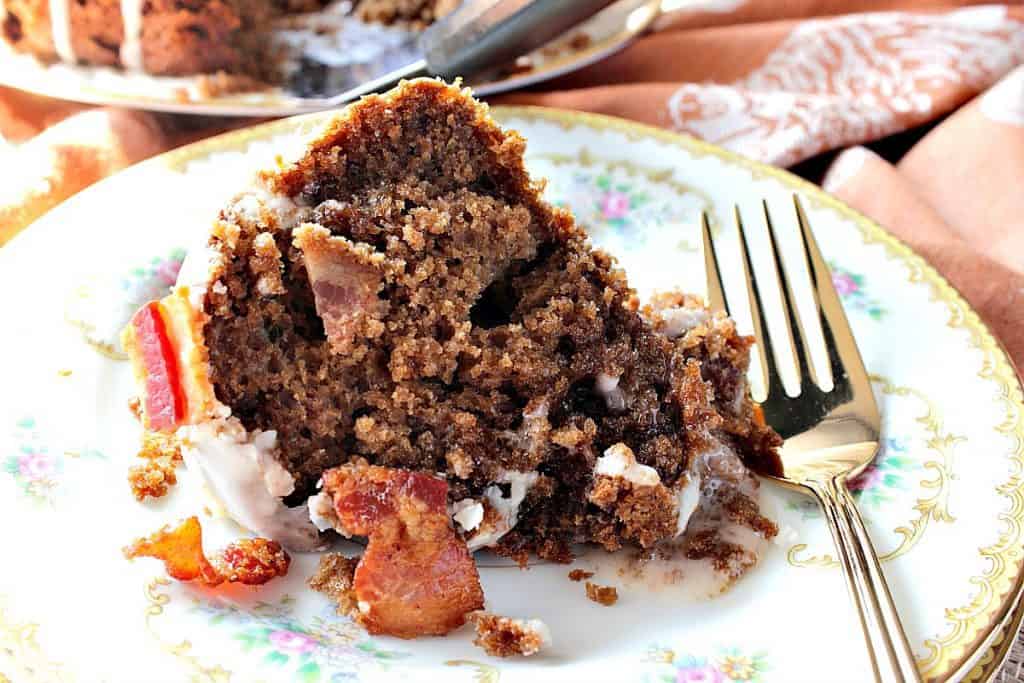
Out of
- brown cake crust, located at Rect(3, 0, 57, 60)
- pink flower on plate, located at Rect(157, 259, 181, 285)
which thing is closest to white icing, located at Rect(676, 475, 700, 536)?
pink flower on plate, located at Rect(157, 259, 181, 285)

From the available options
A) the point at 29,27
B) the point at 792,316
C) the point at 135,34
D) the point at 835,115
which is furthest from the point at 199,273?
the point at 835,115

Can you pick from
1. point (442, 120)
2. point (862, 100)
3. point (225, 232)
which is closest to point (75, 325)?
point (225, 232)

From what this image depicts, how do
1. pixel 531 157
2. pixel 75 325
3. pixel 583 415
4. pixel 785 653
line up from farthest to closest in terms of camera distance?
pixel 531 157 < pixel 75 325 < pixel 583 415 < pixel 785 653

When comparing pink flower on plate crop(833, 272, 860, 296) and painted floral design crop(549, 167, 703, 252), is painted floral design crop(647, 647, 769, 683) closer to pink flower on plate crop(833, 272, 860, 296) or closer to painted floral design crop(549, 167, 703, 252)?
pink flower on plate crop(833, 272, 860, 296)

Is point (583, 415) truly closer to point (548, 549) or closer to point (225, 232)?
point (548, 549)

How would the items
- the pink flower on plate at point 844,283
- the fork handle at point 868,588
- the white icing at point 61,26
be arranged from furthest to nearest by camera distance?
the white icing at point 61,26
the pink flower on plate at point 844,283
the fork handle at point 868,588

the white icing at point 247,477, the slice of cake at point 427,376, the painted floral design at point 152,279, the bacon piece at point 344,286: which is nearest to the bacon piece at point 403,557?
the slice of cake at point 427,376

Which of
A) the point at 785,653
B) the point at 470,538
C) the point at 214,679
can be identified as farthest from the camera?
the point at 470,538

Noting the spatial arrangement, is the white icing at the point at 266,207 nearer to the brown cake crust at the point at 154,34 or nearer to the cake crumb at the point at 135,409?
the cake crumb at the point at 135,409
